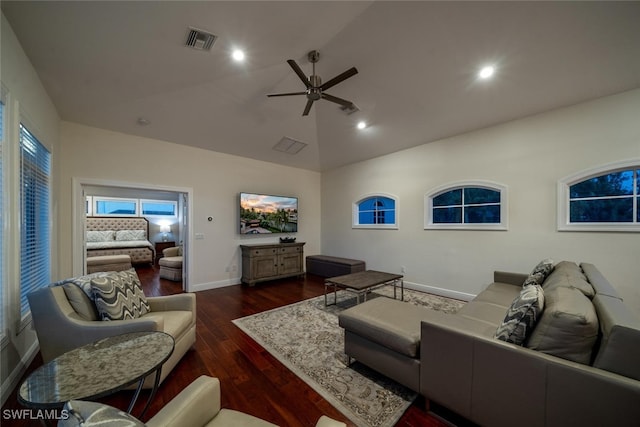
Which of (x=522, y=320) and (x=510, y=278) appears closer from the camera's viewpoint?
(x=522, y=320)

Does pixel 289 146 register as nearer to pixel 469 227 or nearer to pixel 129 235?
→ pixel 469 227

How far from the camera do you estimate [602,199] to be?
3.02 metres

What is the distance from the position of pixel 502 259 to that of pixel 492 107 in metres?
2.32

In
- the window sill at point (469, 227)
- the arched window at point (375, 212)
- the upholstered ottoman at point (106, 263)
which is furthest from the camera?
the upholstered ottoman at point (106, 263)

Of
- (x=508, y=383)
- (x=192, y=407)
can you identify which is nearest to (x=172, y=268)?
(x=192, y=407)

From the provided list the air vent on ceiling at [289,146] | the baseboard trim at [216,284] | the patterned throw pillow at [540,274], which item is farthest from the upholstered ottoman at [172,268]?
the patterned throw pillow at [540,274]

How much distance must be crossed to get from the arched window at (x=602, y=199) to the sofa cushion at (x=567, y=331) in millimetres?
2567

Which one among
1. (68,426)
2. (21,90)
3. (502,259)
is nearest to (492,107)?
(502,259)

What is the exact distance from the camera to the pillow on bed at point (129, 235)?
7.82 m

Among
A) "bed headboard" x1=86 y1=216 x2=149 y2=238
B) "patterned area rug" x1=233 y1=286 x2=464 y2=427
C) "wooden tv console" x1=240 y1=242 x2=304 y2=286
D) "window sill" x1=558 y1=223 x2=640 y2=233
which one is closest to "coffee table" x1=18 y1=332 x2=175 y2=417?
"patterned area rug" x1=233 y1=286 x2=464 y2=427

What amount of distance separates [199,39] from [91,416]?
3082mm

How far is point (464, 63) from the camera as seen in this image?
281cm

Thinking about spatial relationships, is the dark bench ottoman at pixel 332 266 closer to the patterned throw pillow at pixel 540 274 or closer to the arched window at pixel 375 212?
the arched window at pixel 375 212

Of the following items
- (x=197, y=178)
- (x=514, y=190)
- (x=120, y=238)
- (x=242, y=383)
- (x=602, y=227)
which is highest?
(x=197, y=178)
